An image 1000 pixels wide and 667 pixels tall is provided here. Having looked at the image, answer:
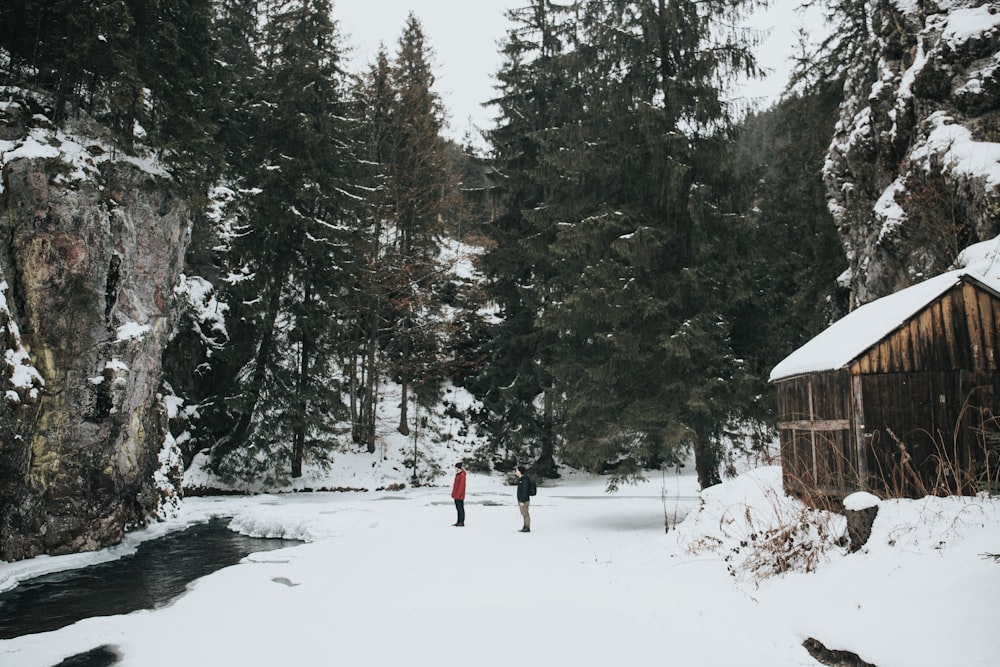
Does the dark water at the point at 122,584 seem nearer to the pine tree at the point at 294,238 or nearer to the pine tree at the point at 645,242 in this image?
the pine tree at the point at 645,242

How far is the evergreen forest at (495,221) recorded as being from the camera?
14.3 meters

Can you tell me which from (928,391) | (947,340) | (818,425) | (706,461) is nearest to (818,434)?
(818,425)

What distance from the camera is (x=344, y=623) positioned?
7.02 m

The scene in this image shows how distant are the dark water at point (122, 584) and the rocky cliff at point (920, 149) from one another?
566 inches

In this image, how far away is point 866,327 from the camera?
8469mm

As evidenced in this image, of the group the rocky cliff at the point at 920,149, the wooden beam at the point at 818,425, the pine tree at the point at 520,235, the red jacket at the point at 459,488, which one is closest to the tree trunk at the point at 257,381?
the pine tree at the point at 520,235

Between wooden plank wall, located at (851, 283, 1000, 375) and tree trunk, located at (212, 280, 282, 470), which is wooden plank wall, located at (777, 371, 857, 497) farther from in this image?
tree trunk, located at (212, 280, 282, 470)

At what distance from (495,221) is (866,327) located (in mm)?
18907

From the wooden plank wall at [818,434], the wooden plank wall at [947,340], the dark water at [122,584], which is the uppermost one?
the wooden plank wall at [947,340]

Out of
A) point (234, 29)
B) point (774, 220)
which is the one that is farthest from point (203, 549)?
point (234, 29)

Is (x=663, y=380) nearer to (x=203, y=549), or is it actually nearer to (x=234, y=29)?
(x=203, y=549)

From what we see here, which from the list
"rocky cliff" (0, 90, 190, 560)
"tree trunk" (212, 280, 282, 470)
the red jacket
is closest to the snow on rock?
the red jacket

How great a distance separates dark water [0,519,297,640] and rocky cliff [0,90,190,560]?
1552mm

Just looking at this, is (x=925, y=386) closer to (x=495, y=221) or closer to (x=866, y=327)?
(x=866, y=327)
